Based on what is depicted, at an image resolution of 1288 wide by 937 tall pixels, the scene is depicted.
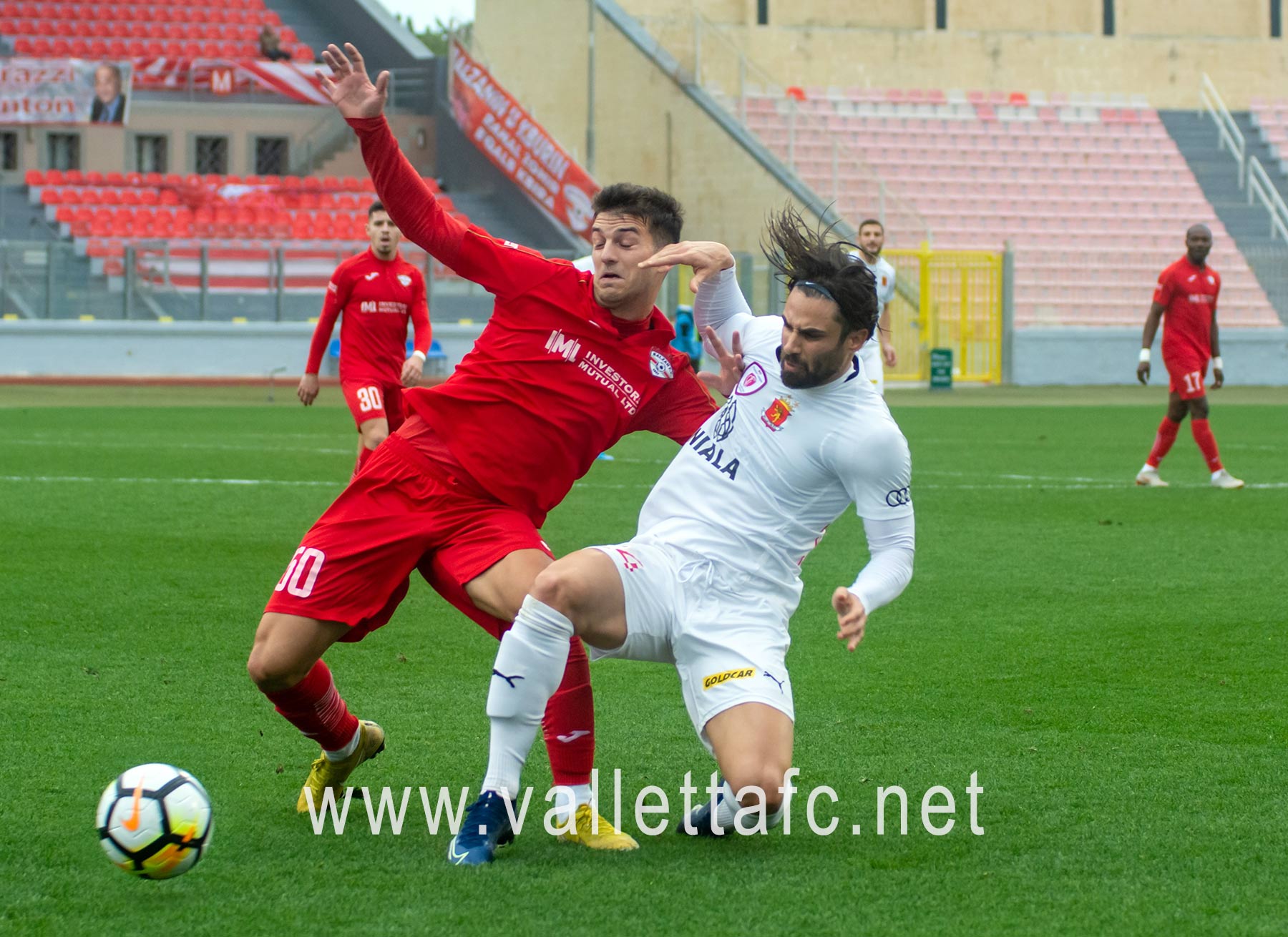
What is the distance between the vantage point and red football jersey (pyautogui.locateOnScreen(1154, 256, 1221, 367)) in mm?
13578

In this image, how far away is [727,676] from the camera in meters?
4.27

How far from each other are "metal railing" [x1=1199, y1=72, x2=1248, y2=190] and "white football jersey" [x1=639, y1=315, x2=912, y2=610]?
33.7 metres

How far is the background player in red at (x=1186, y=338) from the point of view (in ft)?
43.2

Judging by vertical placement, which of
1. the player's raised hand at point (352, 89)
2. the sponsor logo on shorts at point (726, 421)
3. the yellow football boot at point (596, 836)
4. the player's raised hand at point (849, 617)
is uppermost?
the player's raised hand at point (352, 89)

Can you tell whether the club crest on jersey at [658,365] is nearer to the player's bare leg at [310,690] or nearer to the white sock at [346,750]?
the player's bare leg at [310,690]

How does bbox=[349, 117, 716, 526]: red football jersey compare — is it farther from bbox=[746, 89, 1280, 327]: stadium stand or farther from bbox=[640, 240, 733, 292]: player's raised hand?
bbox=[746, 89, 1280, 327]: stadium stand

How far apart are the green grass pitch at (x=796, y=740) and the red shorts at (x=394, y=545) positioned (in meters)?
0.55

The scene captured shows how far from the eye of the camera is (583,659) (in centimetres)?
447

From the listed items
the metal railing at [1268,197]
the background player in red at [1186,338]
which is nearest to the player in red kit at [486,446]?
the background player in red at [1186,338]

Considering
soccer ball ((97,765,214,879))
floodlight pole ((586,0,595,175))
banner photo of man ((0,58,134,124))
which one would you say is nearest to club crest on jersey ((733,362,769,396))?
soccer ball ((97,765,214,879))

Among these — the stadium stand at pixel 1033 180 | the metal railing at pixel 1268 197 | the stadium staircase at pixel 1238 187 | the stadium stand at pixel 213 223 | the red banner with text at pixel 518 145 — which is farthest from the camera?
the metal railing at pixel 1268 197

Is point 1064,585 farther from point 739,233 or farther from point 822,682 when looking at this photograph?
point 739,233

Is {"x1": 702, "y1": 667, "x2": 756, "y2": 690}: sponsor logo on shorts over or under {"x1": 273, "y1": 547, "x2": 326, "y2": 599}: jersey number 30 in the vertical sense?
under

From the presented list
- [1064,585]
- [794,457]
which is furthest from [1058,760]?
[1064,585]
